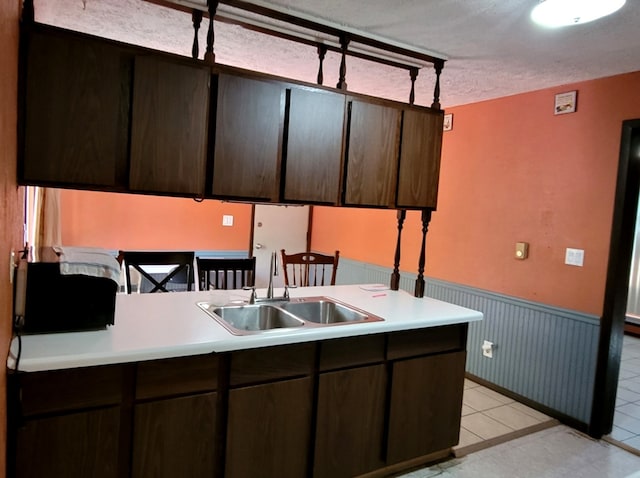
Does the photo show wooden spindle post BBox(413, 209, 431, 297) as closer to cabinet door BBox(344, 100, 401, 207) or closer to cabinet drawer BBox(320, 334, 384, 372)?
cabinet door BBox(344, 100, 401, 207)

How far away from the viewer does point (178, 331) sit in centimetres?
179

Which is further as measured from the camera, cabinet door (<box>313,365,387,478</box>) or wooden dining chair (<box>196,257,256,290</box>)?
wooden dining chair (<box>196,257,256,290</box>)

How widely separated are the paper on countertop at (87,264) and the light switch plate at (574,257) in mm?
2795

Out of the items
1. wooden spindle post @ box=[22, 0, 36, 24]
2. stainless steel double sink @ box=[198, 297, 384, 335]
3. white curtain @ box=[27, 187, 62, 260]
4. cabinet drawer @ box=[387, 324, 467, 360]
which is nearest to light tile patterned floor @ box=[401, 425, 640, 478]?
cabinet drawer @ box=[387, 324, 467, 360]

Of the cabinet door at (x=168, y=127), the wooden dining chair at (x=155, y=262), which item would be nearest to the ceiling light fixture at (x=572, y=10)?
the cabinet door at (x=168, y=127)

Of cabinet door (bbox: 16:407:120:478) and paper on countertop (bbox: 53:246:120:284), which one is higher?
paper on countertop (bbox: 53:246:120:284)

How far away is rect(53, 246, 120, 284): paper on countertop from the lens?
5.23 feet

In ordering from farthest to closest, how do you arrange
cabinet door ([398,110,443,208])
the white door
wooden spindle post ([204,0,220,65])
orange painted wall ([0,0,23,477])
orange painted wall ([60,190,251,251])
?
1. the white door
2. orange painted wall ([60,190,251,251])
3. cabinet door ([398,110,443,208])
4. wooden spindle post ([204,0,220,65])
5. orange painted wall ([0,0,23,477])

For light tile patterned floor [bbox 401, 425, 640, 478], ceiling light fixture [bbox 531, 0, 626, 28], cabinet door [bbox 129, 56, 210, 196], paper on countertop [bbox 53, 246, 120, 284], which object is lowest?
light tile patterned floor [bbox 401, 425, 640, 478]

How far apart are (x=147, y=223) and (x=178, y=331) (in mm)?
3460

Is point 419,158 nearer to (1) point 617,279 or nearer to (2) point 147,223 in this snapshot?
(1) point 617,279

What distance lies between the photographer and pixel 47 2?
86.1 inches

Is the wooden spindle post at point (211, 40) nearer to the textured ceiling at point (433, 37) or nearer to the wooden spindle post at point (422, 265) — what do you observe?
the textured ceiling at point (433, 37)

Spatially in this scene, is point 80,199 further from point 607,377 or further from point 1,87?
point 607,377
